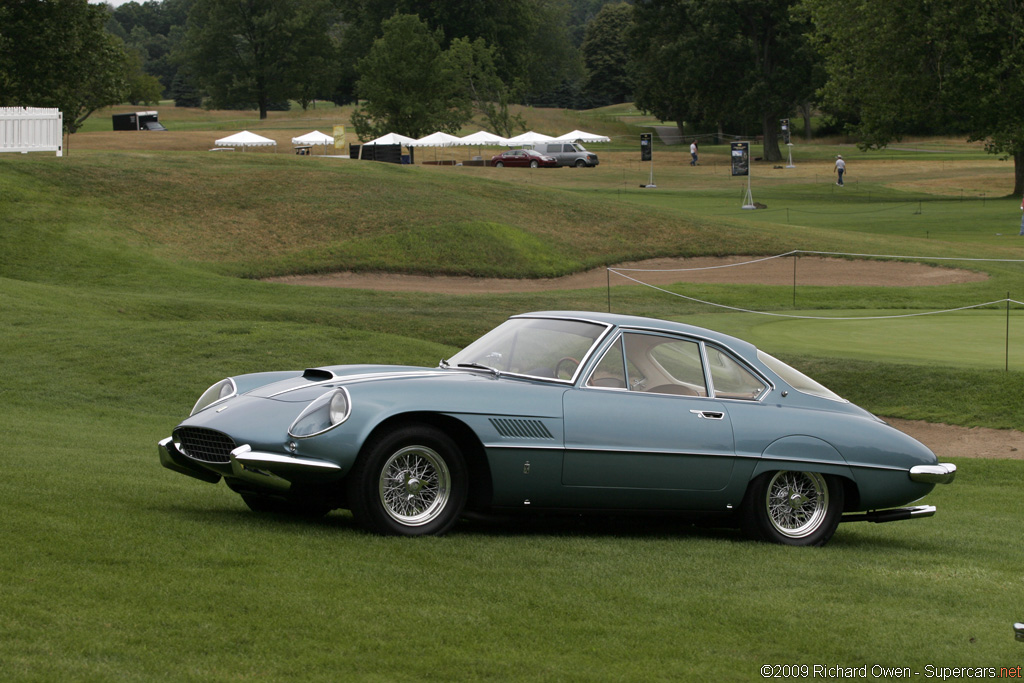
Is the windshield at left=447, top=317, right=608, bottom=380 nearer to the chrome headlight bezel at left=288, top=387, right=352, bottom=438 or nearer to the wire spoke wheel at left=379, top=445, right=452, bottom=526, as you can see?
the wire spoke wheel at left=379, top=445, right=452, bottom=526

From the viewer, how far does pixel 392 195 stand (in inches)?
1633

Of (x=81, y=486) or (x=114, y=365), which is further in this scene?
(x=114, y=365)

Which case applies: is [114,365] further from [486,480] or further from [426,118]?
[426,118]

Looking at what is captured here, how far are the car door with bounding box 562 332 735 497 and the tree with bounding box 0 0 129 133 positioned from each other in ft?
167

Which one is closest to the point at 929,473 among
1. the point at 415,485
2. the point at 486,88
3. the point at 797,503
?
the point at 797,503

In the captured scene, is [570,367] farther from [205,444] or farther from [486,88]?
[486,88]

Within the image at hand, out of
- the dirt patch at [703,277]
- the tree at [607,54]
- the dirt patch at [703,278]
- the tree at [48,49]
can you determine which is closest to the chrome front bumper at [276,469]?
the dirt patch at [703,277]

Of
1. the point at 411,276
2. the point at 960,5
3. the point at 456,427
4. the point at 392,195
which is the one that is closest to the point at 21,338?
the point at 456,427

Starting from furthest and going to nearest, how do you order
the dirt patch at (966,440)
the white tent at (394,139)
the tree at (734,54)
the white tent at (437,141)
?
the tree at (734,54)
the white tent at (394,139)
the white tent at (437,141)
the dirt patch at (966,440)

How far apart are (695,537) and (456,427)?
6.70ft

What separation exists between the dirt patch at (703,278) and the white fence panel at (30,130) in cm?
1379

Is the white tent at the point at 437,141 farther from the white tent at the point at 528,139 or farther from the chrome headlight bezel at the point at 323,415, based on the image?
the chrome headlight bezel at the point at 323,415

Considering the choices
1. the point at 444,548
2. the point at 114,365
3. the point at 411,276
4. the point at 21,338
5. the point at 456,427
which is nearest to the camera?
the point at 444,548

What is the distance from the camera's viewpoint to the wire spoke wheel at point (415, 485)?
659 cm
